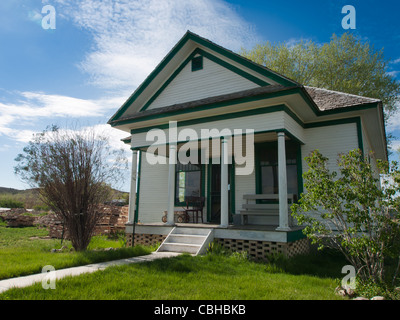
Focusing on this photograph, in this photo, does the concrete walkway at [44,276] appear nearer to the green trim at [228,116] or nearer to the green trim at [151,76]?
the green trim at [228,116]

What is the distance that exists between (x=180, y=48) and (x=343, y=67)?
A: 49.6 feet

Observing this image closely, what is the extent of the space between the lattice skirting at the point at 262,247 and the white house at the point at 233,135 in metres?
0.03

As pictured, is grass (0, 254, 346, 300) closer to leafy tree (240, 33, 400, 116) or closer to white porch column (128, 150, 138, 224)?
white porch column (128, 150, 138, 224)

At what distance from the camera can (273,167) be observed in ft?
34.8

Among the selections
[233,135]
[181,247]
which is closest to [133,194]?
[181,247]

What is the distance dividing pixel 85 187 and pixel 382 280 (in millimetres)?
6679

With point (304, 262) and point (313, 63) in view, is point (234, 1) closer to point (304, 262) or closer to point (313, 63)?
point (304, 262)

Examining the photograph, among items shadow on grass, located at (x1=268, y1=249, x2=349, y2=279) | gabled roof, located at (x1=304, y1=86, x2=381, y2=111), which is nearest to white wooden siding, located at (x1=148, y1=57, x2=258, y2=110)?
gabled roof, located at (x1=304, y1=86, x2=381, y2=111)

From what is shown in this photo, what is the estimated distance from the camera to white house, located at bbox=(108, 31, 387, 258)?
807 centimetres

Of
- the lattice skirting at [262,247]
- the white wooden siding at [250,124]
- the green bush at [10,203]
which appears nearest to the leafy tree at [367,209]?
the lattice skirting at [262,247]

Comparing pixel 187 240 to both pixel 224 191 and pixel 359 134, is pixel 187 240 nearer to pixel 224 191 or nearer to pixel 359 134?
pixel 224 191

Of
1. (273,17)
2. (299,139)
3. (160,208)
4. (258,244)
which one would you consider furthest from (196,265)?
(273,17)

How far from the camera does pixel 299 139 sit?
9.33 metres

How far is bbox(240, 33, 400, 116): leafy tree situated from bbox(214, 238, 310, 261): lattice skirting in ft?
49.8
